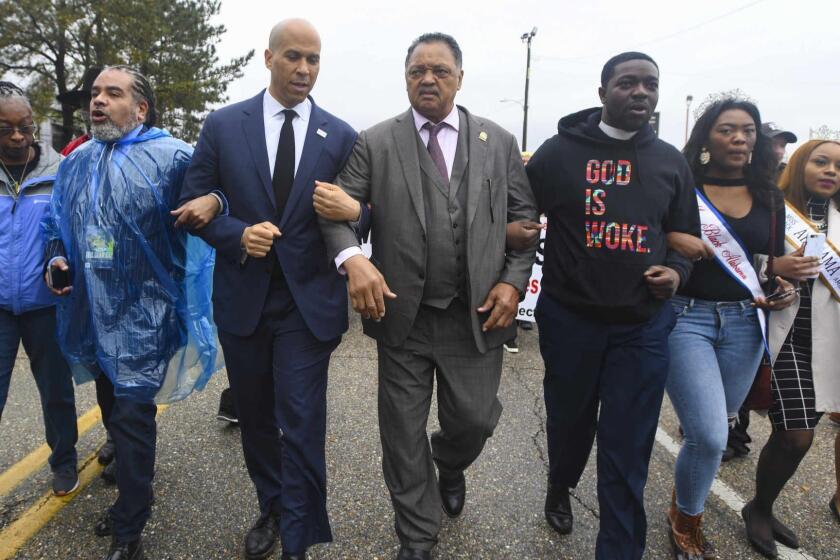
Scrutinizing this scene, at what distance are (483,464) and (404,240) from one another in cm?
161

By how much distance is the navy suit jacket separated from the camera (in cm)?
218

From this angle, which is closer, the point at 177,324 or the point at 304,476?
the point at 304,476

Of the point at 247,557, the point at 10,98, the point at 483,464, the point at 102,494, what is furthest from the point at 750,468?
the point at 10,98

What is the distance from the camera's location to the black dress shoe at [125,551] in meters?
2.15

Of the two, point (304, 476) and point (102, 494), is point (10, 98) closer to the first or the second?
→ point (102, 494)

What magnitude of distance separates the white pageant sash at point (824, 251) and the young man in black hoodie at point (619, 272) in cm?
56

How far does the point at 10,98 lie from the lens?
8.16ft

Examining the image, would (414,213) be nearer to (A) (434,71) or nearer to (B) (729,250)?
(A) (434,71)

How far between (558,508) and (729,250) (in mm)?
1410

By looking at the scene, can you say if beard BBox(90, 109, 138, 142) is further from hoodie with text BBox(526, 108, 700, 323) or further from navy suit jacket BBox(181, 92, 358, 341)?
hoodie with text BBox(526, 108, 700, 323)

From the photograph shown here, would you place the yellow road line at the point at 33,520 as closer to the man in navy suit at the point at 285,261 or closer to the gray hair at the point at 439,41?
the man in navy suit at the point at 285,261

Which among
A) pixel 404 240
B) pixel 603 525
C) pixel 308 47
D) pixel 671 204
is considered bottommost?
pixel 603 525

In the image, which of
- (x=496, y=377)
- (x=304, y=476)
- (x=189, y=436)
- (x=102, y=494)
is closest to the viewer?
(x=304, y=476)

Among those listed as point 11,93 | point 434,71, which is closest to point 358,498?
point 434,71
